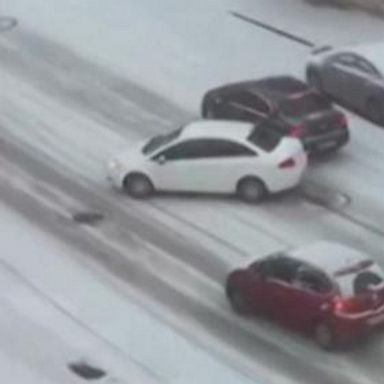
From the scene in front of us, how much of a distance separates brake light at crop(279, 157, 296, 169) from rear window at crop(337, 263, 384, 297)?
17.1ft

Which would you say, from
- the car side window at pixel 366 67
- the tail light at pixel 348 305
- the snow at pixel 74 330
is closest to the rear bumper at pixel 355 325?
the tail light at pixel 348 305

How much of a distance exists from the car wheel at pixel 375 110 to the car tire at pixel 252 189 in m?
4.69

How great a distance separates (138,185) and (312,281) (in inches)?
261

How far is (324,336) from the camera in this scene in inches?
1062

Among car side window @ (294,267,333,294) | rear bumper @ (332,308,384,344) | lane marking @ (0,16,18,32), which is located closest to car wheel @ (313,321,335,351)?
rear bumper @ (332,308,384,344)

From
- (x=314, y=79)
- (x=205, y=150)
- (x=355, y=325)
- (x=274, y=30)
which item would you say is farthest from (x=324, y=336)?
(x=274, y=30)

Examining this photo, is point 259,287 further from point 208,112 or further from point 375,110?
point 375,110

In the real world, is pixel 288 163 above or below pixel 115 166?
above

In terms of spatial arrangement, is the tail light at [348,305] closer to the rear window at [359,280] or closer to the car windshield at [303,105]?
the rear window at [359,280]

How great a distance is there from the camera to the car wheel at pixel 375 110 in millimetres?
35875

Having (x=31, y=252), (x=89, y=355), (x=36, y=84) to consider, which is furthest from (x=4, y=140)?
(x=89, y=355)

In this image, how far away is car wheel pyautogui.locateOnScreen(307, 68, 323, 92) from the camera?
1474 inches

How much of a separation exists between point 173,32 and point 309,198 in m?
10.8

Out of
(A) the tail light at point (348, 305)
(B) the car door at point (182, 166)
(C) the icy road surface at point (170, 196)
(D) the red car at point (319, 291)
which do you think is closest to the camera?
(A) the tail light at point (348, 305)
